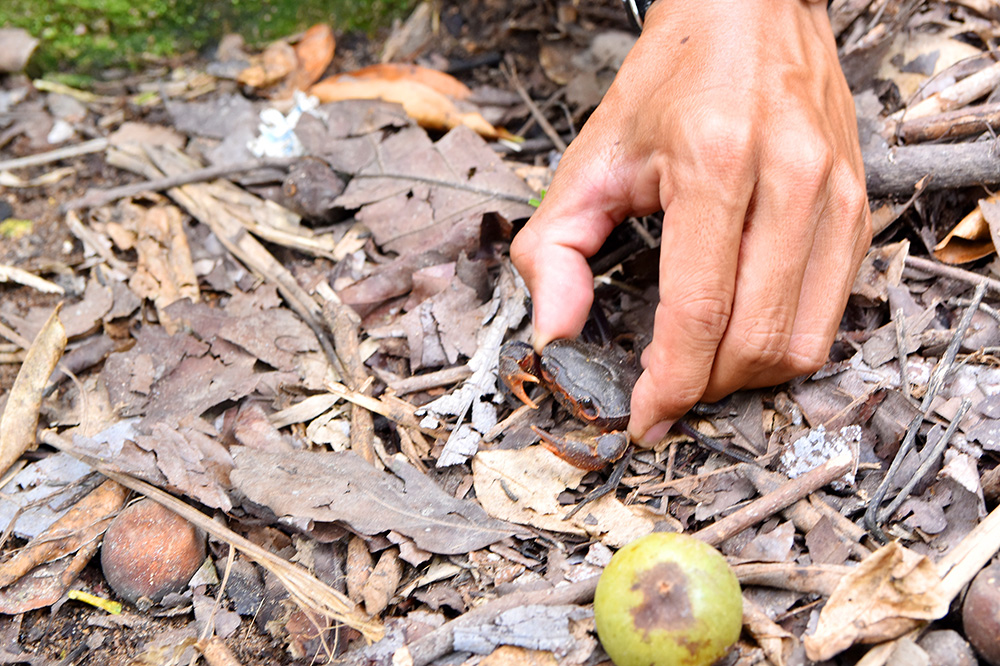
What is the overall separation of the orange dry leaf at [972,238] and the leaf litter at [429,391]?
0.01m

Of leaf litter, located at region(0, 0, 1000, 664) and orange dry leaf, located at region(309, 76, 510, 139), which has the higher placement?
orange dry leaf, located at region(309, 76, 510, 139)

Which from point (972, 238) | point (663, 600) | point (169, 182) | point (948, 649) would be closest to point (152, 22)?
point (169, 182)

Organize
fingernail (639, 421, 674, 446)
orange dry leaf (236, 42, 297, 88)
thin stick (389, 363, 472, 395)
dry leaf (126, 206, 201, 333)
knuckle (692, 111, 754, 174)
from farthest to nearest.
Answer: orange dry leaf (236, 42, 297, 88) < dry leaf (126, 206, 201, 333) < thin stick (389, 363, 472, 395) < fingernail (639, 421, 674, 446) < knuckle (692, 111, 754, 174)

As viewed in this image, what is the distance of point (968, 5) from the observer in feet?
13.6

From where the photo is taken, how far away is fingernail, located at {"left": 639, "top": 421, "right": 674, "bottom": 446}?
2.88m

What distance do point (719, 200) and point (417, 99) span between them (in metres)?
2.69

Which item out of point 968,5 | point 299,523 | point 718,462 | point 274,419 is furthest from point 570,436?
point 968,5

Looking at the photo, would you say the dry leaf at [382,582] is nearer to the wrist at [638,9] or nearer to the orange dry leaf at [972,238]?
the wrist at [638,9]

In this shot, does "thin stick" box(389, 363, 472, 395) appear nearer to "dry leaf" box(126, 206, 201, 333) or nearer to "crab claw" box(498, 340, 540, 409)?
"crab claw" box(498, 340, 540, 409)

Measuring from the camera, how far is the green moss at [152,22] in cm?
493

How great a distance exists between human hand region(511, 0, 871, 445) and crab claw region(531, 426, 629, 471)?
9cm

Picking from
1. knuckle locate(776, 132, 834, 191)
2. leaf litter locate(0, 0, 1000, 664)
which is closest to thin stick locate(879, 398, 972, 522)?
leaf litter locate(0, 0, 1000, 664)

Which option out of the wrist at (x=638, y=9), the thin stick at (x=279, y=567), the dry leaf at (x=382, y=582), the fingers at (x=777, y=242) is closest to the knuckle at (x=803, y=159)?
the fingers at (x=777, y=242)

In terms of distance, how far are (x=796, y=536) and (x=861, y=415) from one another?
607 mm
